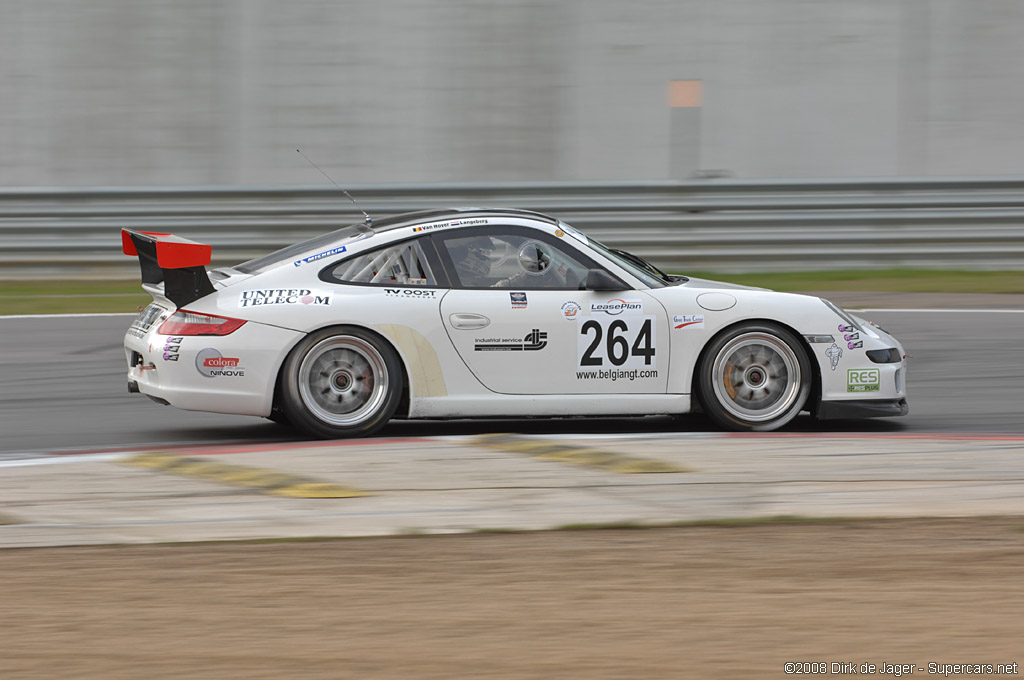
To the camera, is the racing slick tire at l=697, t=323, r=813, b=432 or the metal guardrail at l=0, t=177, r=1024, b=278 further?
the metal guardrail at l=0, t=177, r=1024, b=278

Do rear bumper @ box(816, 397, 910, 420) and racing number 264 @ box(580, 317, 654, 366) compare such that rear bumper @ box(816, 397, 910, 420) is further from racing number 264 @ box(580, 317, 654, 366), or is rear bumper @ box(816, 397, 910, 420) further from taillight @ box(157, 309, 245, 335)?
taillight @ box(157, 309, 245, 335)

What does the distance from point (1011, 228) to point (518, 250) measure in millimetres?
8608

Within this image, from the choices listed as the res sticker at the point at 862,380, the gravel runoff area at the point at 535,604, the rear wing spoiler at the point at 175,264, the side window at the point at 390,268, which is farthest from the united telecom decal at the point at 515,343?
the gravel runoff area at the point at 535,604

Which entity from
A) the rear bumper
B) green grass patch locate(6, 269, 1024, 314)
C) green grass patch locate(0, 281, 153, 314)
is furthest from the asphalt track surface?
green grass patch locate(6, 269, 1024, 314)

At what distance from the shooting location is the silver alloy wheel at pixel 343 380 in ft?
23.1

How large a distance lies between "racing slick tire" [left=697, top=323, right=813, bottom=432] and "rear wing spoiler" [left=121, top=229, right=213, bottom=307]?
2.75 metres

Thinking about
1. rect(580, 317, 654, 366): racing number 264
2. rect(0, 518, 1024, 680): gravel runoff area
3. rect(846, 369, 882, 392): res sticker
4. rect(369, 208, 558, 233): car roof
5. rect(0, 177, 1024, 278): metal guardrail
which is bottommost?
rect(0, 518, 1024, 680): gravel runoff area

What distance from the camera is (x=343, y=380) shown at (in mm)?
7121

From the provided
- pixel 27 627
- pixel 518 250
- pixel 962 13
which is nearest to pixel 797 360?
pixel 518 250

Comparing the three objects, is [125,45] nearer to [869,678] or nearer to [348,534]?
[348,534]

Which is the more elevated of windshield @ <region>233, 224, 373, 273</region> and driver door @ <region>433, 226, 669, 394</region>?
windshield @ <region>233, 224, 373, 273</region>

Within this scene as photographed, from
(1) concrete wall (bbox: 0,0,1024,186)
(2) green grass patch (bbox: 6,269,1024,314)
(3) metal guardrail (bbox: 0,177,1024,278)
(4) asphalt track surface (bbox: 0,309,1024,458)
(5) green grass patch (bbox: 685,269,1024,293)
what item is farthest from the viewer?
(1) concrete wall (bbox: 0,0,1024,186)

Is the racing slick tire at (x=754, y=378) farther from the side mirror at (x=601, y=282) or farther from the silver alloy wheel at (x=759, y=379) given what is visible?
the side mirror at (x=601, y=282)

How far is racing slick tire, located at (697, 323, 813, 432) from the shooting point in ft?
23.9
